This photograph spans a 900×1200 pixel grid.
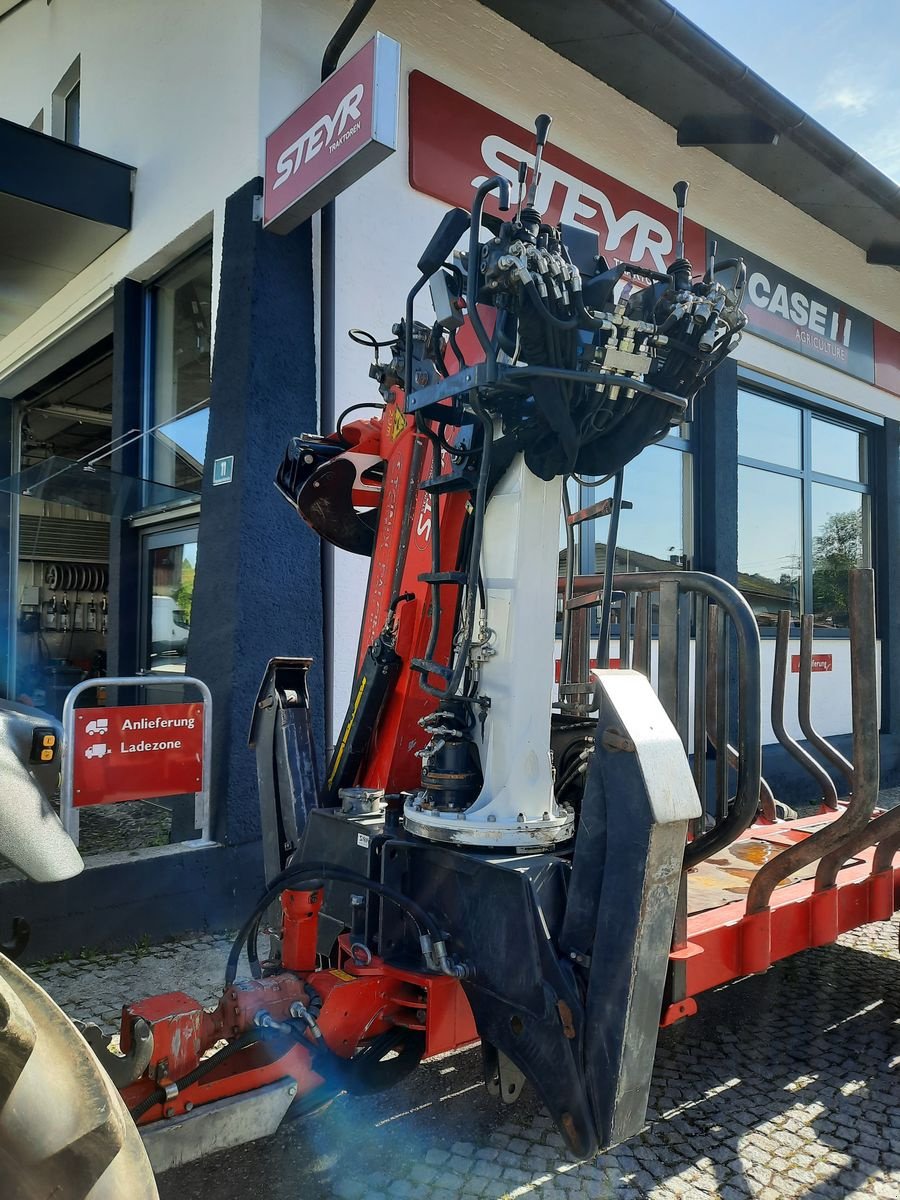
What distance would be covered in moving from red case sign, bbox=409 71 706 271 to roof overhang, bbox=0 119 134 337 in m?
2.55

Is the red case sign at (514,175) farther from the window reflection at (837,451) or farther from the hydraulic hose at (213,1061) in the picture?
the hydraulic hose at (213,1061)

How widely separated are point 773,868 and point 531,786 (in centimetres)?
99

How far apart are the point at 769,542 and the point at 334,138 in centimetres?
607

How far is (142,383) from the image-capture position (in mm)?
7207

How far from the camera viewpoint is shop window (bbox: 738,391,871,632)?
861 cm

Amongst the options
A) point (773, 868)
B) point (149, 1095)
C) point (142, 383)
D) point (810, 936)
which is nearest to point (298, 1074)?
point (149, 1095)

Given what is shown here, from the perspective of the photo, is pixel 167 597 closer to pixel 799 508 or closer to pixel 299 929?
Result: pixel 299 929

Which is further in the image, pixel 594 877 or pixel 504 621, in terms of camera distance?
pixel 504 621

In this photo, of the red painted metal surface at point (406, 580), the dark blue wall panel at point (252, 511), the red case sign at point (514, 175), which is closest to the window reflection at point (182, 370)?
the dark blue wall panel at point (252, 511)

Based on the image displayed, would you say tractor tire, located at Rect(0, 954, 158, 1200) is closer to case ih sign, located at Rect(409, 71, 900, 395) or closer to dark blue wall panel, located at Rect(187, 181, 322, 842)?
dark blue wall panel, located at Rect(187, 181, 322, 842)

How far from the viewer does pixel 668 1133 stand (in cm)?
269

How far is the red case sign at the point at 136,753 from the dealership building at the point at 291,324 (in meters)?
0.29

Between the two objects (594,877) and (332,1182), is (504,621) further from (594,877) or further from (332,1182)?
(332,1182)

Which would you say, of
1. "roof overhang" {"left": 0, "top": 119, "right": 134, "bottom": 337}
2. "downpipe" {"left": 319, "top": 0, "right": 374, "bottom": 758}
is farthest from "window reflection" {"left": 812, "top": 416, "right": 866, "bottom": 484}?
"roof overhang" {"left": 0, "top": 119, "right": 134, "bottom": 337}
